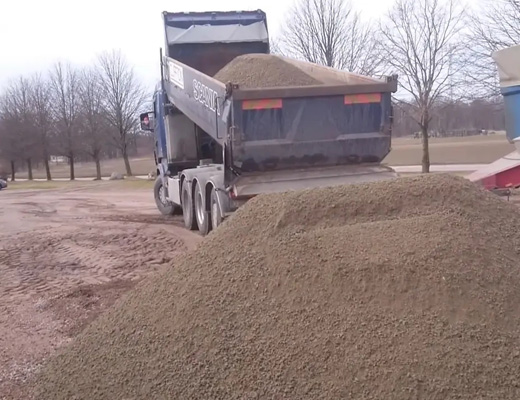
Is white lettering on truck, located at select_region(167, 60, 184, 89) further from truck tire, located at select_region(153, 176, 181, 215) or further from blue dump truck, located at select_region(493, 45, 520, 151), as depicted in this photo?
blue dump truck, located at select_region(493, 45, 520, 151)

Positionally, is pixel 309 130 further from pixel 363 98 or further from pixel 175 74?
pixel 175 74

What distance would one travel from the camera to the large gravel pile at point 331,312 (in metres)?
3.83

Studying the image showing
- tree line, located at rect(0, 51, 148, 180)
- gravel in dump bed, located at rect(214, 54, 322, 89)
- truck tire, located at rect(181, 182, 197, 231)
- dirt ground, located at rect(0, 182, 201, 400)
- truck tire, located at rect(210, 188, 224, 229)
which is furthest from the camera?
tree line, located at rect(0, 51, 148, 180)

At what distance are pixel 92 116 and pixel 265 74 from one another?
41.4m

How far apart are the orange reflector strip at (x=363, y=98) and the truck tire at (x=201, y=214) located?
3175mm

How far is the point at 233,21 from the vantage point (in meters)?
13.5

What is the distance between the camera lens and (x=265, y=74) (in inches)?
402

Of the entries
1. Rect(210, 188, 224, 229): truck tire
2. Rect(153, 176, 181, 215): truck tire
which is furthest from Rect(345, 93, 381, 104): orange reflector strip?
Rect(153, 176, 181, 215): truck tire

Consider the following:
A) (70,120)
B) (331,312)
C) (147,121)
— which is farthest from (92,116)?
(331,312)

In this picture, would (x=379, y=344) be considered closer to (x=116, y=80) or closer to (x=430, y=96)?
(x=430, y=96)

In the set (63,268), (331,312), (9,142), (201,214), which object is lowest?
(63,268)

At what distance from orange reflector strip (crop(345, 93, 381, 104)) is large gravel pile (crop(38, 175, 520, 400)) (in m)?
4.49

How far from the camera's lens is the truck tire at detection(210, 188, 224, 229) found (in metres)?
10.5

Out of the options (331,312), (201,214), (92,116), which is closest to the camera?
(331,312)
